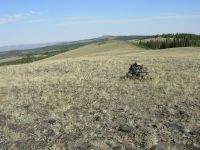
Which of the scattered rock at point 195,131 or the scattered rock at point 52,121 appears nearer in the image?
the scattered rock at point 195,131

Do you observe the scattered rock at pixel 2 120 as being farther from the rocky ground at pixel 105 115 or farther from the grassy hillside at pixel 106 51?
the grassy hillside at pixel 106 51

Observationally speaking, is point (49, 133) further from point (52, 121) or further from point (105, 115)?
point (105, 115)

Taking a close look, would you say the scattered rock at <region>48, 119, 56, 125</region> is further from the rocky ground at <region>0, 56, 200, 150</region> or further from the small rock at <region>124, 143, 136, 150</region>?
the small rock at <region>124, 143, 136, 150</region>

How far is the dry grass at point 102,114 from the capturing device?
12055 mm

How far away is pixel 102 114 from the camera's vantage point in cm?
1502

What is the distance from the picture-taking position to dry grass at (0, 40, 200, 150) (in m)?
12.1

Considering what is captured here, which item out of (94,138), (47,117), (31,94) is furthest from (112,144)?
(31,94)

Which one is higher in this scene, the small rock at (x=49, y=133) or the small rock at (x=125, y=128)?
the small rock at (x=125, y=128)

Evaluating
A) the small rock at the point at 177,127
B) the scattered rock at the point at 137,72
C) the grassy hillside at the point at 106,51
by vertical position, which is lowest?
the grassy hillside at the point at 106,51

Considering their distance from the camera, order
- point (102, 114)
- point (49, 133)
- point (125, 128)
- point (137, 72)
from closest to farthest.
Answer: point (125, 128)
point (49, 133)
point (102, 114)
point (137, 72)

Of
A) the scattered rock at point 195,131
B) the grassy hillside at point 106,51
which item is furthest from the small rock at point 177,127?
the grassy hillside at point 106,51

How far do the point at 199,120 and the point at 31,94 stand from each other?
33.2ft

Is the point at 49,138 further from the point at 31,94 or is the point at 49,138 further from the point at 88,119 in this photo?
the point at 31,94

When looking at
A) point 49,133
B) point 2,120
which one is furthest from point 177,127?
point 2,120
